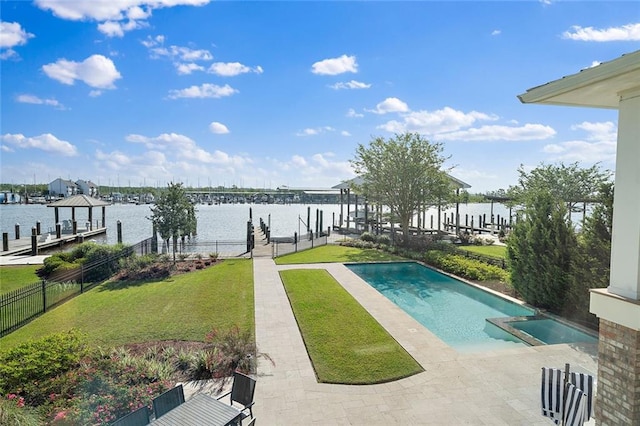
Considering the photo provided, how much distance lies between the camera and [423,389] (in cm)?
666

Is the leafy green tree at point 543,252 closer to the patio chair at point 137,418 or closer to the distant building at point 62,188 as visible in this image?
the patio chair at point 137,418

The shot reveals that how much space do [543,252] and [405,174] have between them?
13.8 meters

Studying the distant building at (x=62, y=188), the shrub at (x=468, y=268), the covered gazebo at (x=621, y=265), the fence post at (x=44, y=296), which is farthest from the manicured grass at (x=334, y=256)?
the distant building at (x=62, y=188)

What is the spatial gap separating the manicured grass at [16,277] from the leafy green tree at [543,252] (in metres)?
17.8

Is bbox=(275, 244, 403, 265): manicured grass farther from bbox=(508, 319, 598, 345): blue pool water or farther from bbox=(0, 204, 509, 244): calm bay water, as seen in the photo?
bbox=(508, 319, 598, 345): blue pool water

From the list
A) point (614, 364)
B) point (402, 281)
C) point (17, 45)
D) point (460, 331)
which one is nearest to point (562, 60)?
point (460, 331)

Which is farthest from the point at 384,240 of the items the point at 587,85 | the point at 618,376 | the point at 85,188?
the point at 85,188

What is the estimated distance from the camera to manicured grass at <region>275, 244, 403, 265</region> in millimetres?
19828

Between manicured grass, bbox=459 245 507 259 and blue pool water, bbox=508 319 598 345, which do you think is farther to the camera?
manicured grass, bbox=459 245 507 259

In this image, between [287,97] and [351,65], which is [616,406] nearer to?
[351,65]

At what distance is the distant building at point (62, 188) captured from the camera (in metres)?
92.2

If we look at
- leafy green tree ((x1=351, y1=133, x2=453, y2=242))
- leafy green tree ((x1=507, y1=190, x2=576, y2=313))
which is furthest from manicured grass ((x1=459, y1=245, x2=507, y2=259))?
leafy green tree ((x1=507, y1=190, x2=576, y2=313))

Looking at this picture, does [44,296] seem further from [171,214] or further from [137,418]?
[137,418]

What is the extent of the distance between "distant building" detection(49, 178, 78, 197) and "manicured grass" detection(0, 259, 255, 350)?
9395 centimetres
